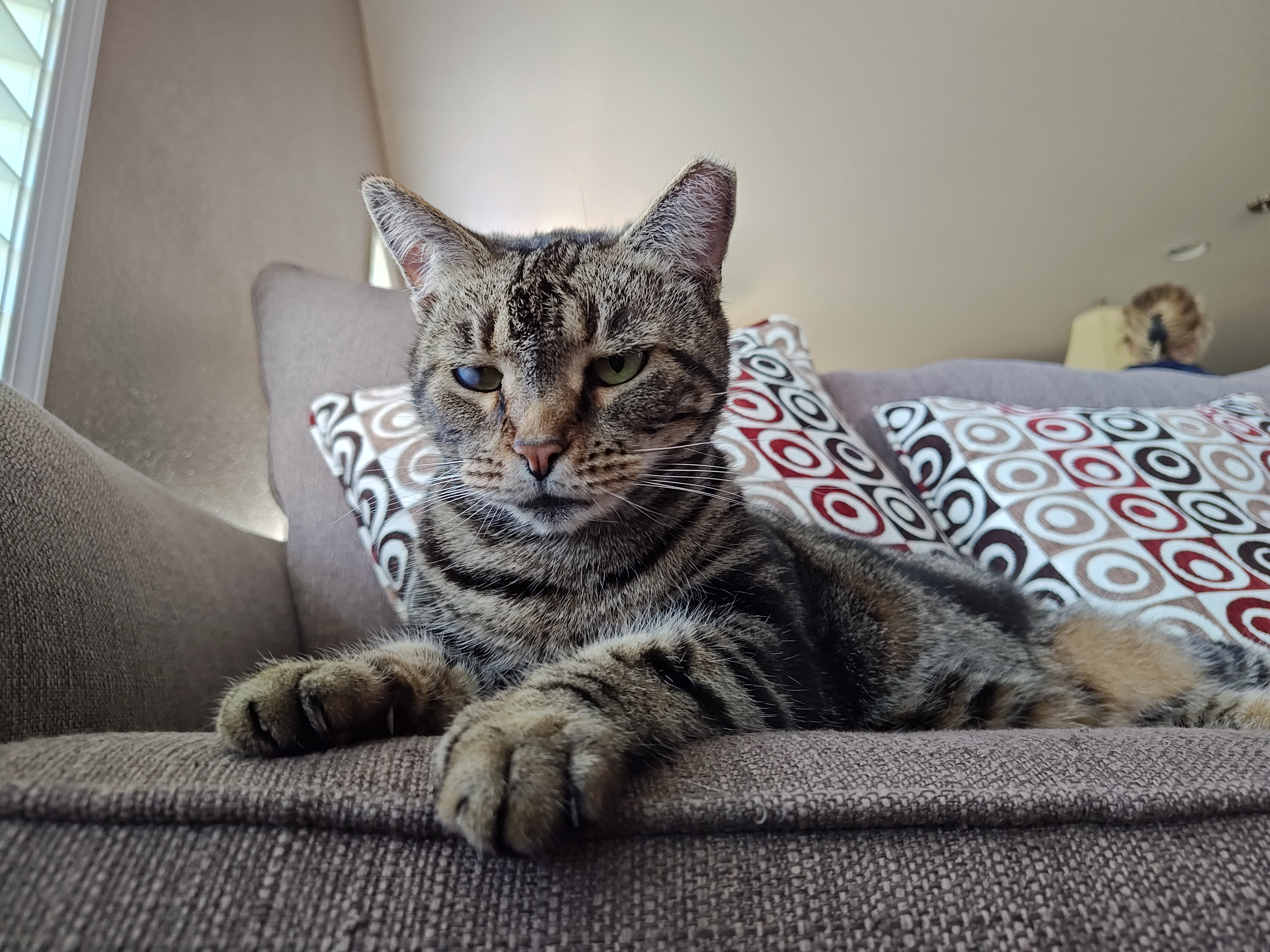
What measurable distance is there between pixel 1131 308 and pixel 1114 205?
91 cm

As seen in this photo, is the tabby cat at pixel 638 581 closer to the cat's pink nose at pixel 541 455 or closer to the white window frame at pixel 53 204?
the cat's pink nose at pixel 541 455

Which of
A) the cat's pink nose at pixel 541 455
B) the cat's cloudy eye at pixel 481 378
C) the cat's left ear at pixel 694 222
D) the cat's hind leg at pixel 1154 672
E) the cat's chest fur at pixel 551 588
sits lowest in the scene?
the cat's hind leg at pixel 1154 672

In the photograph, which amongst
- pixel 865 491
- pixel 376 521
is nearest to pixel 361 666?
pixel 376 521

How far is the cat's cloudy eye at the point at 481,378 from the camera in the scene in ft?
2.18

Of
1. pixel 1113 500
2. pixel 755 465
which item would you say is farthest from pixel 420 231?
pixel 1113 500

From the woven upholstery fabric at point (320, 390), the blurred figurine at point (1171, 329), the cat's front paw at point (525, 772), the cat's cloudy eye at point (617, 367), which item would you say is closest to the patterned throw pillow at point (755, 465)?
the woven upholstery fabric at point (320, 390)

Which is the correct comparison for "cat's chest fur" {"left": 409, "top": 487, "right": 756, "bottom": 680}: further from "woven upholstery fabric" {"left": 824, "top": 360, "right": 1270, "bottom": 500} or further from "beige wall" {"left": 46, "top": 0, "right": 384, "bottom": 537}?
"woven upholstery fabric" {"left": 824, "top": 360, "right": 1270, "bottom": 500}

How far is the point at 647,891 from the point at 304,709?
242mm

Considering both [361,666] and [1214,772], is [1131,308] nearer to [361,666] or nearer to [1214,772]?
[1214,772]

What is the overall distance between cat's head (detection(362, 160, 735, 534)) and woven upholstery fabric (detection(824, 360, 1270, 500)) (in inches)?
29.7

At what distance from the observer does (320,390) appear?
109cm

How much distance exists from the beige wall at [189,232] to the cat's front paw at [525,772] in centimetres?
81

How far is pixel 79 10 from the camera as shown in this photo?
0.88 m

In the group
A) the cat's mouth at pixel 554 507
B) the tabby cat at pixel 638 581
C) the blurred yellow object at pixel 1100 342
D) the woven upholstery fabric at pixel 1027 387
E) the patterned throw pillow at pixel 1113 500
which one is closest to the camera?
the tabby cat at pixel 638 581
